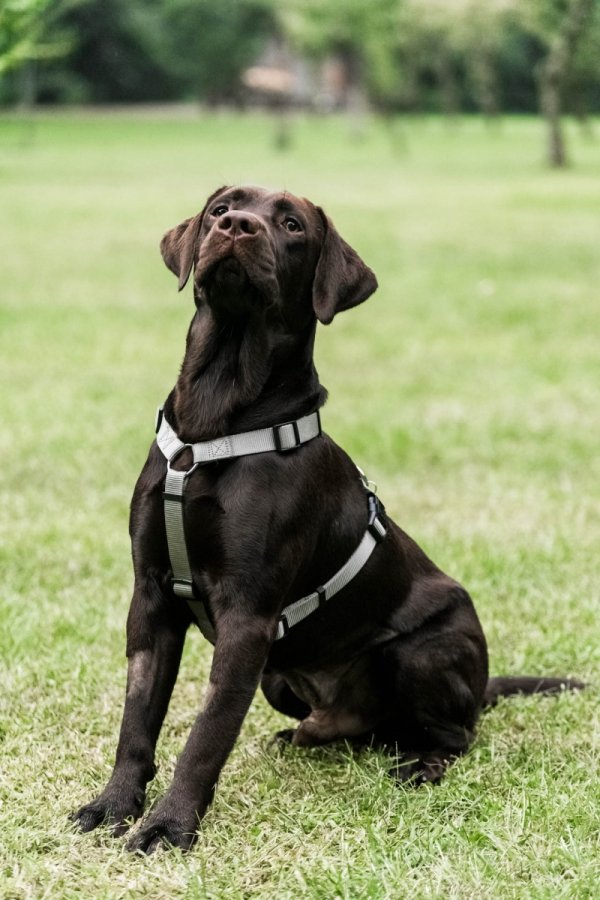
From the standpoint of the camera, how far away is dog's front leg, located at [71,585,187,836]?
126 inches

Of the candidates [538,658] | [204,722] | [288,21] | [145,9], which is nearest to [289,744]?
[204,722]

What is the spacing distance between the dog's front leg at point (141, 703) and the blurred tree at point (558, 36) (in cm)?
2410

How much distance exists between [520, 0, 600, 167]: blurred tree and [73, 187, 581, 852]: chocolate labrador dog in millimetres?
23630

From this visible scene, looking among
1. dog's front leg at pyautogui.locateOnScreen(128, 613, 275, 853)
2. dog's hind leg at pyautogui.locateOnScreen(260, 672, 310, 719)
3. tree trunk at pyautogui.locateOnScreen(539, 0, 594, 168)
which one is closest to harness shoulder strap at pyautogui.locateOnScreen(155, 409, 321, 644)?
dog's front leg at pyautogui.locateOnScreen(128, 613, 275, 853)

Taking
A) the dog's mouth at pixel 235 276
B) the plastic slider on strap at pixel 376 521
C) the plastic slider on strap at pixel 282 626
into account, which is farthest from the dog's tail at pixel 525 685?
the dog's mouth at pixel 235 276

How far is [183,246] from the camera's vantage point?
351 centimetres

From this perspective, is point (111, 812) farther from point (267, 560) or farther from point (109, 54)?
point (109, 54)

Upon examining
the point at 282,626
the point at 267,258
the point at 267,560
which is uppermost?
the point at 267,258

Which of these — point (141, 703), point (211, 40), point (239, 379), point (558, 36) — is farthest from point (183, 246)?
point (211, 40)

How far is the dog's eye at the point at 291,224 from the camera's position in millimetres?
3385

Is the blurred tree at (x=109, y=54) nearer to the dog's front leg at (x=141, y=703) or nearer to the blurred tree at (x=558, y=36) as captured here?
the blurred tree at (x=558, y=36)

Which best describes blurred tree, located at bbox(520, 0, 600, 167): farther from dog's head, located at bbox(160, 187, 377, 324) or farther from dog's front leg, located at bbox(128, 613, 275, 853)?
dog's front leg, located at bbox(128, 613, 275, 853)

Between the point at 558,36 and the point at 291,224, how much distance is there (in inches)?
1076

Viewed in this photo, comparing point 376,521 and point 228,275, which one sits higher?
point 228,275
